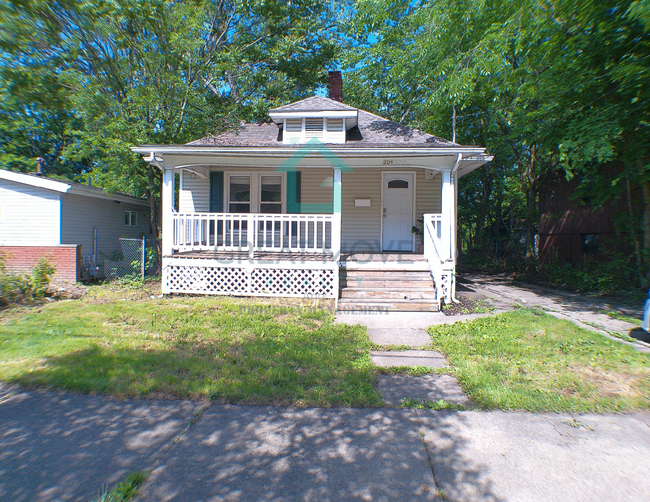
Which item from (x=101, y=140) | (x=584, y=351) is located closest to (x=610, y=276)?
(x=584, y=351)

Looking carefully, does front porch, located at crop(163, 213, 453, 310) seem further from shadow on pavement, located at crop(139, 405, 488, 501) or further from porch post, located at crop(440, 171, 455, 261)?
shadow on pavement, located at crop(139, 405, 488, 501)

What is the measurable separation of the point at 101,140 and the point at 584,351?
13.7 m

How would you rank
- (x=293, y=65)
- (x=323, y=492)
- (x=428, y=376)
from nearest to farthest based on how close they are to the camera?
(x=323, y=492) → (x=428, y=376) → (x=293, y=65)

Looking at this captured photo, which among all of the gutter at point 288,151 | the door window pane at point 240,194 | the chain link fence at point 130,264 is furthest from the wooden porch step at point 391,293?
the chain link fence at point 130,264

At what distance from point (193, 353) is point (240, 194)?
7184mm

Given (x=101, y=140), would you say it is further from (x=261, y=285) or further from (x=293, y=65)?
(x=293, y=65)

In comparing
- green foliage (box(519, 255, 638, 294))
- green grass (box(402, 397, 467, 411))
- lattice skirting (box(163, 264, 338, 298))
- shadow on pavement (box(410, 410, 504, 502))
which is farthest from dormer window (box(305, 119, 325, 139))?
shadow on pavement (box(410, 410, 504, 502))

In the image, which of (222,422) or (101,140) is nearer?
(222,422)

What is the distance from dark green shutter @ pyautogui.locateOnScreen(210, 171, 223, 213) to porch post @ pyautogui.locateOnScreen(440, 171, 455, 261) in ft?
21.0

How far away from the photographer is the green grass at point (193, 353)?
12.9 feet

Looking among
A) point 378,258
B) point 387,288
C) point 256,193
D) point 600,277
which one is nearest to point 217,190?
point 256,193

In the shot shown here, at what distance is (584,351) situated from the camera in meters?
4.88

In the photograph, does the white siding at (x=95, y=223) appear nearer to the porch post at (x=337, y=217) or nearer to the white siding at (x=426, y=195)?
the porch post at (x=337, y=217)

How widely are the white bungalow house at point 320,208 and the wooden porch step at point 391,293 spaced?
0.02 m
